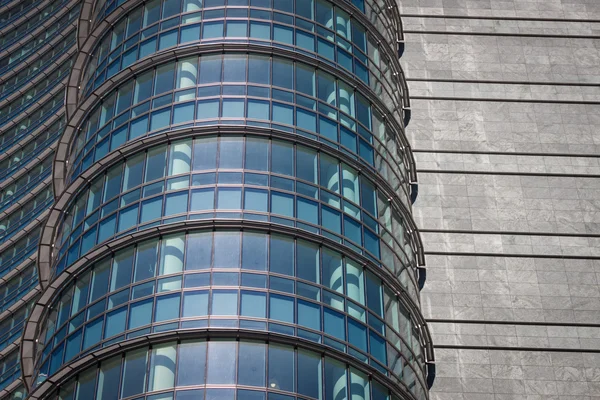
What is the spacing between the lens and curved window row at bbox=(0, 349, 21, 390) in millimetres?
47750

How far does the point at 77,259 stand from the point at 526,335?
15430 mm

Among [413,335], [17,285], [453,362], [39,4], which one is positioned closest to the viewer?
[413,335]

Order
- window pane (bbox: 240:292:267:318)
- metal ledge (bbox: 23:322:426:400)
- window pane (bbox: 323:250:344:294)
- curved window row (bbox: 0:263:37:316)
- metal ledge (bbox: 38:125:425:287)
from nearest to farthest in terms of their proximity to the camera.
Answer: metal ledge (bbox: 23:322:426:400) < window pane (bbox: 240:292:267:318) < window pane (bbox: 323:250:344:294) < metal ledge (bbox: 38:125:425:287) < curved window row (bbox: 0:263:37:316)

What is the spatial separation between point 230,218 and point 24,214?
74.8 feet

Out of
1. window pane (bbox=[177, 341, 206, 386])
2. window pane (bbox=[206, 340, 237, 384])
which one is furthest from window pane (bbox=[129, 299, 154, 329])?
window pane (bbox=[206, 340, 237, 384])

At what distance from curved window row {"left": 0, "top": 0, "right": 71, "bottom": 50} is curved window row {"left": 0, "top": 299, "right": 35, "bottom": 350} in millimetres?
22077

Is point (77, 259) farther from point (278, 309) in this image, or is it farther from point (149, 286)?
point (278, 309)

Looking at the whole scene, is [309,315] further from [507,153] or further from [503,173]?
[507,153]

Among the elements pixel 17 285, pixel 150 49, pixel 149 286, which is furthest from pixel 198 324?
pixel 17 285

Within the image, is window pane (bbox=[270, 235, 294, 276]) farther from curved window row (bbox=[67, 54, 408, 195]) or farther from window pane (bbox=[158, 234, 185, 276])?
curved window row (bbox=[67, 54, 408, 195])

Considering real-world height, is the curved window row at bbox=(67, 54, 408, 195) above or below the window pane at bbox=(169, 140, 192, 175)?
above

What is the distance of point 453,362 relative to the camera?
4097cm

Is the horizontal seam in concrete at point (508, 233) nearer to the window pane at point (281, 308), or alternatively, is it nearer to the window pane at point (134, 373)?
the window pane at point (281, 308)

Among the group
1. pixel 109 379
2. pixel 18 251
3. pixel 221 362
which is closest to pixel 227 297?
pixel 221 362
